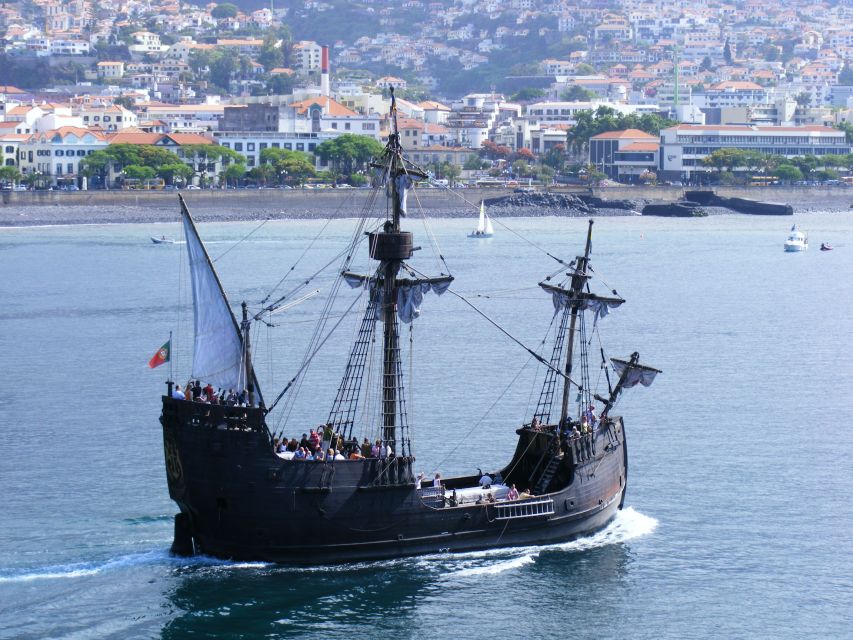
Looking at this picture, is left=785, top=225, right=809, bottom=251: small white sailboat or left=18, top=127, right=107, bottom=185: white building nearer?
left=785, top=225, right=809, bottom=251: small white sailboat

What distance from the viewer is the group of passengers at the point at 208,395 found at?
108ft

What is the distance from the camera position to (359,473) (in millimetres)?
32812

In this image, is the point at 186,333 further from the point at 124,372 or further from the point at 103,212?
the point at 103,212

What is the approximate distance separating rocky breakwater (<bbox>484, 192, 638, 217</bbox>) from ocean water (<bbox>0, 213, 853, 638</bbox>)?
68.2m

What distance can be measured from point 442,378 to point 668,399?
691 centimetres

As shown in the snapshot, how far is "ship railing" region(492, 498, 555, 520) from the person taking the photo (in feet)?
112

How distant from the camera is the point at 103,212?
445ft

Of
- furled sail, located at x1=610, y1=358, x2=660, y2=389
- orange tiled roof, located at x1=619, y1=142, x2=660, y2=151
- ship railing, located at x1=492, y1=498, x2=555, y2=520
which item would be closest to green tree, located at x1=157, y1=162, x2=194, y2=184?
orange tiled roof, located at x1=619, y1=142, x2=660, y2=151

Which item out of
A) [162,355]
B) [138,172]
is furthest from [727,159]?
[162,355]

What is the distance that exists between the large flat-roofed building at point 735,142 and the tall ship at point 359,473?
146150 mm

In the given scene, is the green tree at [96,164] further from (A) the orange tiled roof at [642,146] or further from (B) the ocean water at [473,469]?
(B) the ocean water at [473,469]

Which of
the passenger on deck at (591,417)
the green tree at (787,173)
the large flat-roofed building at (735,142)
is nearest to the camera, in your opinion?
the passenger on deck at (591,417)

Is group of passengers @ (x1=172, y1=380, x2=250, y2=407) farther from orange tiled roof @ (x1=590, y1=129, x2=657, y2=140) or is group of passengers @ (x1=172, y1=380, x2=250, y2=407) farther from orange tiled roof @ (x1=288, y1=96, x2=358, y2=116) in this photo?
orange tiled roof @ (x1=288, y1=96, x2=358, y2=116)

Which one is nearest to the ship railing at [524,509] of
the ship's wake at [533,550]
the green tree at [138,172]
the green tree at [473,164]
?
the ship's wake at [533,550]
